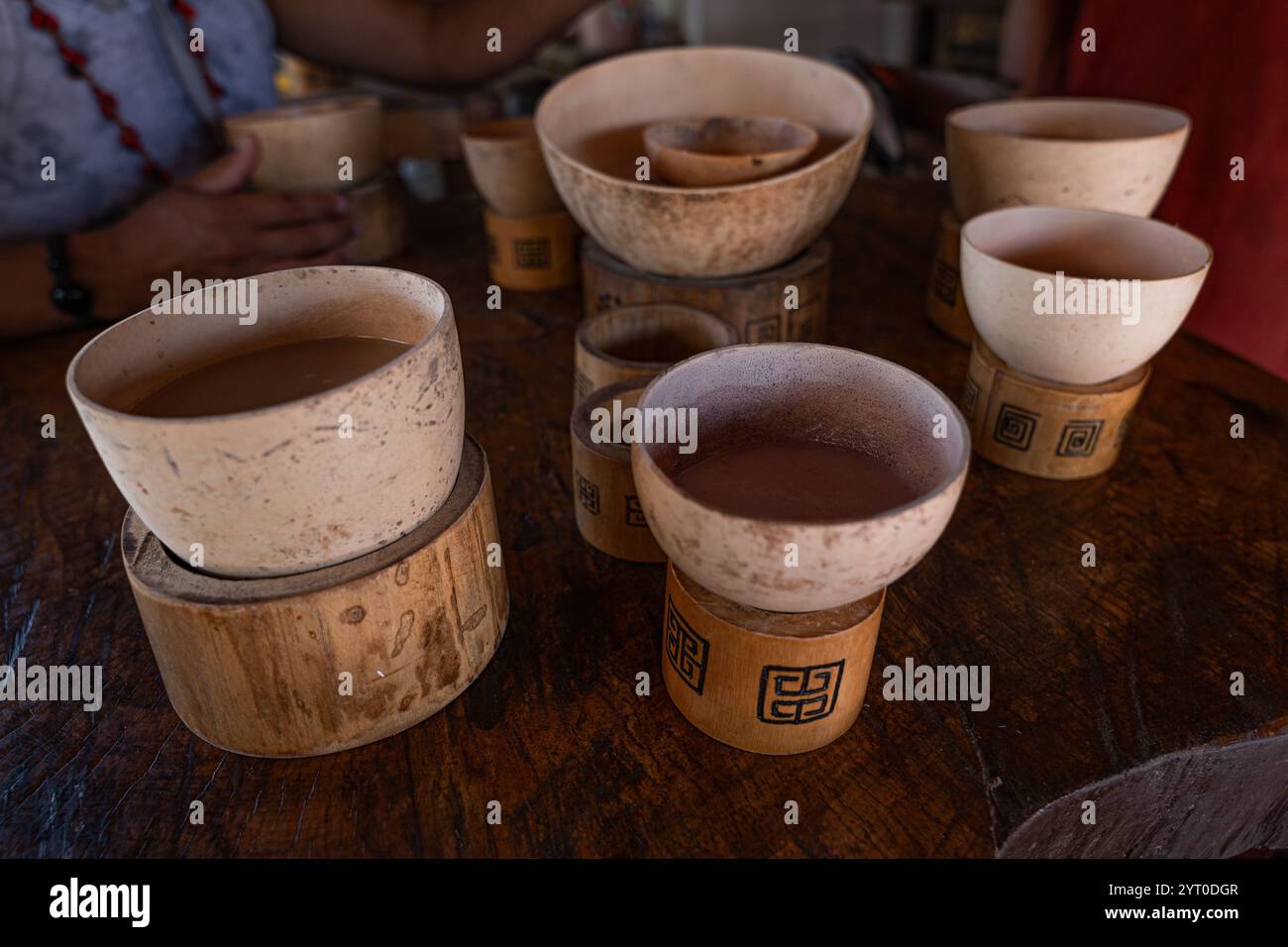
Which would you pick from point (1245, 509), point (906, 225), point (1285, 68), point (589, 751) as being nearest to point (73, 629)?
point (589, 751)

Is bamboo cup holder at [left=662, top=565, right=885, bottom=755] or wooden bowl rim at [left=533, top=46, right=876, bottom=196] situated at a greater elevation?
wooden bowl rim at [left=533, top=46, right=876, bottom=196]

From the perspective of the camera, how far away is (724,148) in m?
1.32

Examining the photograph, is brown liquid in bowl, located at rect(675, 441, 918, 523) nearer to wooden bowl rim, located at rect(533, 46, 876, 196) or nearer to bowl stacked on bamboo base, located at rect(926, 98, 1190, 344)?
wooden bowl rim, located at rect(533, 46, 876, 196)

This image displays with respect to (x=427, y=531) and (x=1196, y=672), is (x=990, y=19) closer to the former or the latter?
(x=1196, y=672)

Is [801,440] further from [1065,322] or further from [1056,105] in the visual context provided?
[1056,105]

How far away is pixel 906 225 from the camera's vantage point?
5.79 ft

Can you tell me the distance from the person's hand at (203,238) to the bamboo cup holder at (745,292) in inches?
21.5

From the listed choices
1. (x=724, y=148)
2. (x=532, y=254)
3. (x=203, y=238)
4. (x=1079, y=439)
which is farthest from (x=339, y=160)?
(x=1079, y=439)

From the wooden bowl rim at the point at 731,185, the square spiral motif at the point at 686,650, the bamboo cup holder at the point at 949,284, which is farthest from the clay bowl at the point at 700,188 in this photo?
the square spiral motif at the point at 686,650

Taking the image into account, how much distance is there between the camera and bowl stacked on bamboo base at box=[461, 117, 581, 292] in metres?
1.40

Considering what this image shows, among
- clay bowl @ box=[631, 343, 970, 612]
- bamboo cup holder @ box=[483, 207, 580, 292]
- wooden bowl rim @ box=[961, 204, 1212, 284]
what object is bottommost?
bamboo cup holder @ box=[483, 207, 580, 292]

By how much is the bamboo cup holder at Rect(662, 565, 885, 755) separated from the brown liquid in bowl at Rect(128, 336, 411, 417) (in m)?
0.33

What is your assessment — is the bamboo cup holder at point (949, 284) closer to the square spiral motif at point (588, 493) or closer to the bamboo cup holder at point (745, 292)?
the bamboo cup holder at point (745, 292)

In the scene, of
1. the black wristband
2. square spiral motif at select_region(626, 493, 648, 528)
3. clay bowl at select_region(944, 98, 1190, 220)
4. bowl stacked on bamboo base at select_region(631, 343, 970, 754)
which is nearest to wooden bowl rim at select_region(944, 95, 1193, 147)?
clay bowl at select_region(944, 98, 1190, 220)
